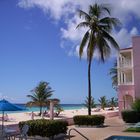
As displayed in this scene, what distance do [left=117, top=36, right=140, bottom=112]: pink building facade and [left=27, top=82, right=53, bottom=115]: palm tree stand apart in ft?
62.3

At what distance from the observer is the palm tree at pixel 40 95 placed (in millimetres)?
54719

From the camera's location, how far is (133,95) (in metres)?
35.8

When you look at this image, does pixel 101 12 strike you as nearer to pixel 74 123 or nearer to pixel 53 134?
pixel 74 123

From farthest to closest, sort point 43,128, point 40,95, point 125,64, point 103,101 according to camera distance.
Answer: point 103,101
point 40,95
point 125,64
point 43,128

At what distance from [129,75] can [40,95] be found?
19.9 metres

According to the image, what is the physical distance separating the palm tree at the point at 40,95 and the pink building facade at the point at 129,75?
19.0 meters

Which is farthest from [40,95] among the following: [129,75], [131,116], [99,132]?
[99,132]

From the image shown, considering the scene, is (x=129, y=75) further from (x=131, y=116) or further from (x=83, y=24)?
(x=83, y=24)

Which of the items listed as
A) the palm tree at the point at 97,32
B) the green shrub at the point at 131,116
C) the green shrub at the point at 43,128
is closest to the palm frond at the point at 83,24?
the palm tree at the point at 97,32

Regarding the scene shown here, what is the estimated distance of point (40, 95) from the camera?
54688 millimetres

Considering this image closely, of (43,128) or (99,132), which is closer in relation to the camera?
(43,128)

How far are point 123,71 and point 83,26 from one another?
10.7m

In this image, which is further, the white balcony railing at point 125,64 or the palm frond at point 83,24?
the white balcony railing at point 125,64

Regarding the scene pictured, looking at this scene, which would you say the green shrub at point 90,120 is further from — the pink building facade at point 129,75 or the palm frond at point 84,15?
the pink building facade at point 129,75
